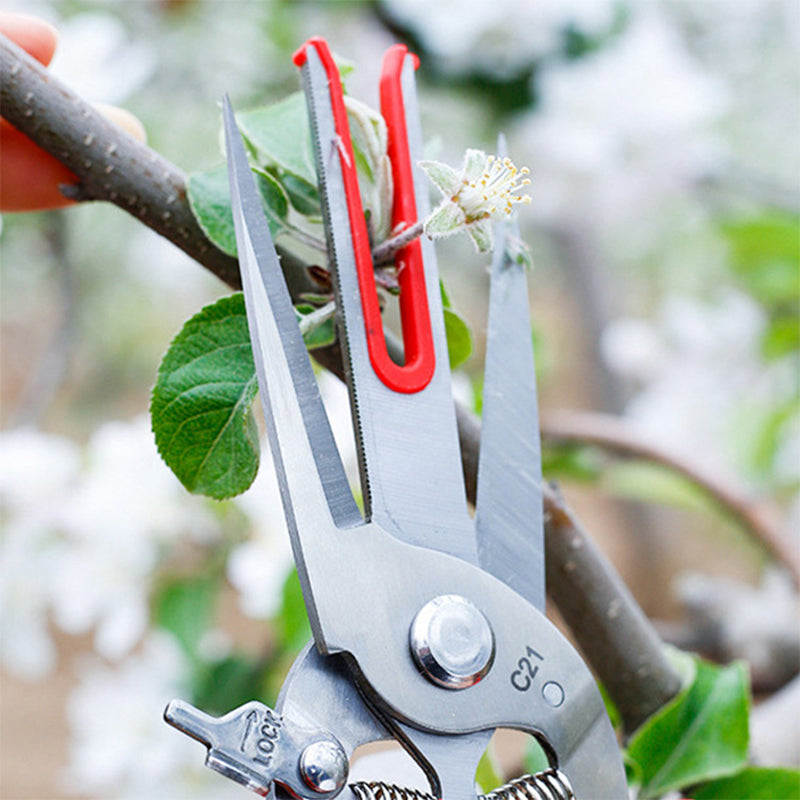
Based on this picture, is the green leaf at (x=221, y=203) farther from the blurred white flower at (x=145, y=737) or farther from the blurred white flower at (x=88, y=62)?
the blurred white flower at (x=145, y=737)

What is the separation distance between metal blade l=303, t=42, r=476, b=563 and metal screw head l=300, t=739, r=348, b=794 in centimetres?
5

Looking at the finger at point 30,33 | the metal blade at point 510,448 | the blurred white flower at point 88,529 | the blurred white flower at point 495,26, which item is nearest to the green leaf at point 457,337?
the metal blade at point 510,448

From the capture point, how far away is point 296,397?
0.18 m

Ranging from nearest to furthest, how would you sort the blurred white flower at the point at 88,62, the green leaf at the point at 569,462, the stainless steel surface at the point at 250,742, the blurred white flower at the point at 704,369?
the stainless steel surface at the point at 250,742 → the blurred white flower at the point at 88,62 → the green leaf at the point at 569,462 → the blurred white flower at the point at 704,369

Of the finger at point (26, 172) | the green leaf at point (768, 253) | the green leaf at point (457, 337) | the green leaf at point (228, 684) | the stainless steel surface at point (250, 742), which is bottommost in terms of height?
the stainless steel surface at point (250, 742)

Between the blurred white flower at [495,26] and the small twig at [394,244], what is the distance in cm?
50

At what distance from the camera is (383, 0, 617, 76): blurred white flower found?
2.14 feet

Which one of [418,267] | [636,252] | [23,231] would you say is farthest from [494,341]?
[636,252]

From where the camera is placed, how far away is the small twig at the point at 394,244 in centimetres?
19

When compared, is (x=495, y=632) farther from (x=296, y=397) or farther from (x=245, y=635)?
(x=245, y=635)

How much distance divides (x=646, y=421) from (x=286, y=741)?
52 cm

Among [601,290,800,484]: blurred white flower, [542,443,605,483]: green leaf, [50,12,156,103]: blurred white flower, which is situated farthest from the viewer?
[601,290,800,484]: blurred white flower

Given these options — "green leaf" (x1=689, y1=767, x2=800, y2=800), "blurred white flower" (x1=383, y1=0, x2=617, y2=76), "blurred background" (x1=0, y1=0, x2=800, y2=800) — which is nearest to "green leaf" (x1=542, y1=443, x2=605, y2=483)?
"blurred background" (x1=0, y1=0, x2=800, y2=800)

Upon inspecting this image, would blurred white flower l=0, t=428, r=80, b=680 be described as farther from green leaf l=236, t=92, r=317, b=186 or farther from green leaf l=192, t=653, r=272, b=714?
green leaf l=236, t=92, r=317, b=186
